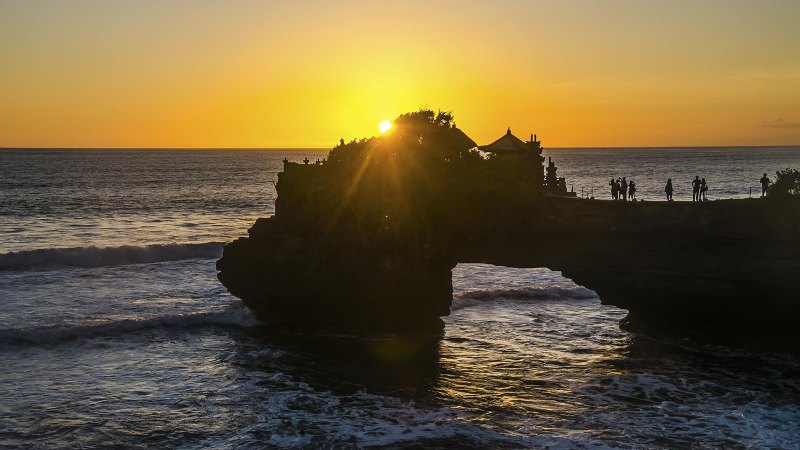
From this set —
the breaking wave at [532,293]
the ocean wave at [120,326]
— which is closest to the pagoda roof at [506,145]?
the breaking wave at [532,293]

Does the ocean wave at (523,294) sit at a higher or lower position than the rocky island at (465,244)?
lower

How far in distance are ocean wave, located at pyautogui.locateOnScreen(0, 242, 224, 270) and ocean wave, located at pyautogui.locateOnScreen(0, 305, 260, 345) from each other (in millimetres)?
15150

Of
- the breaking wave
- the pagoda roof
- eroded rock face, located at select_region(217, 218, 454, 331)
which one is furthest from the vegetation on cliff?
the breaking wave

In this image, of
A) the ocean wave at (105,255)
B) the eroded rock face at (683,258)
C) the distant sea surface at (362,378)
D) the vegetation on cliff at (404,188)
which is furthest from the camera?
the ocean wave at (105,255)

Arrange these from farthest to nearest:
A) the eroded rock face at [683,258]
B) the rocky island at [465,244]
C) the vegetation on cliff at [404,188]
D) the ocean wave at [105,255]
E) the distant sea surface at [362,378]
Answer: the ocean wave at [105,255]
the vegetation on cliff at [404,188]
the rocky island at [465,244]
the eroded rock face at [683,258]
the distant sea surface at [362,378]

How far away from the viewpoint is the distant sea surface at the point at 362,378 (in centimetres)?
1844

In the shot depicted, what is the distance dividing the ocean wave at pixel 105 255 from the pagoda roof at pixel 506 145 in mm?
20848

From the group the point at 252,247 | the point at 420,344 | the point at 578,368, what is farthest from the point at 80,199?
the point at 578,368

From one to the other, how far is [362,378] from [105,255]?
27895 mm

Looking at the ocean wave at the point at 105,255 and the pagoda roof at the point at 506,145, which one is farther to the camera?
the ocean wave at the point at 105,255

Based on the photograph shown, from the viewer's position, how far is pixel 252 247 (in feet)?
97.7

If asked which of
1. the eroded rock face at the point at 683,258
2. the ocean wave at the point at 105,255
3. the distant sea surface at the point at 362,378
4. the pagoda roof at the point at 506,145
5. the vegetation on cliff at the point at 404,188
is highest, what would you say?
the pagoda roof at the point at 506,145

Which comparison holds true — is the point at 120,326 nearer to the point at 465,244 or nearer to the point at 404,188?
the point at 404,188

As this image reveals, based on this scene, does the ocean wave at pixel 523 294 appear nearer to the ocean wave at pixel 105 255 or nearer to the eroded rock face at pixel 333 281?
the eroded rock face at pixel 333 281
